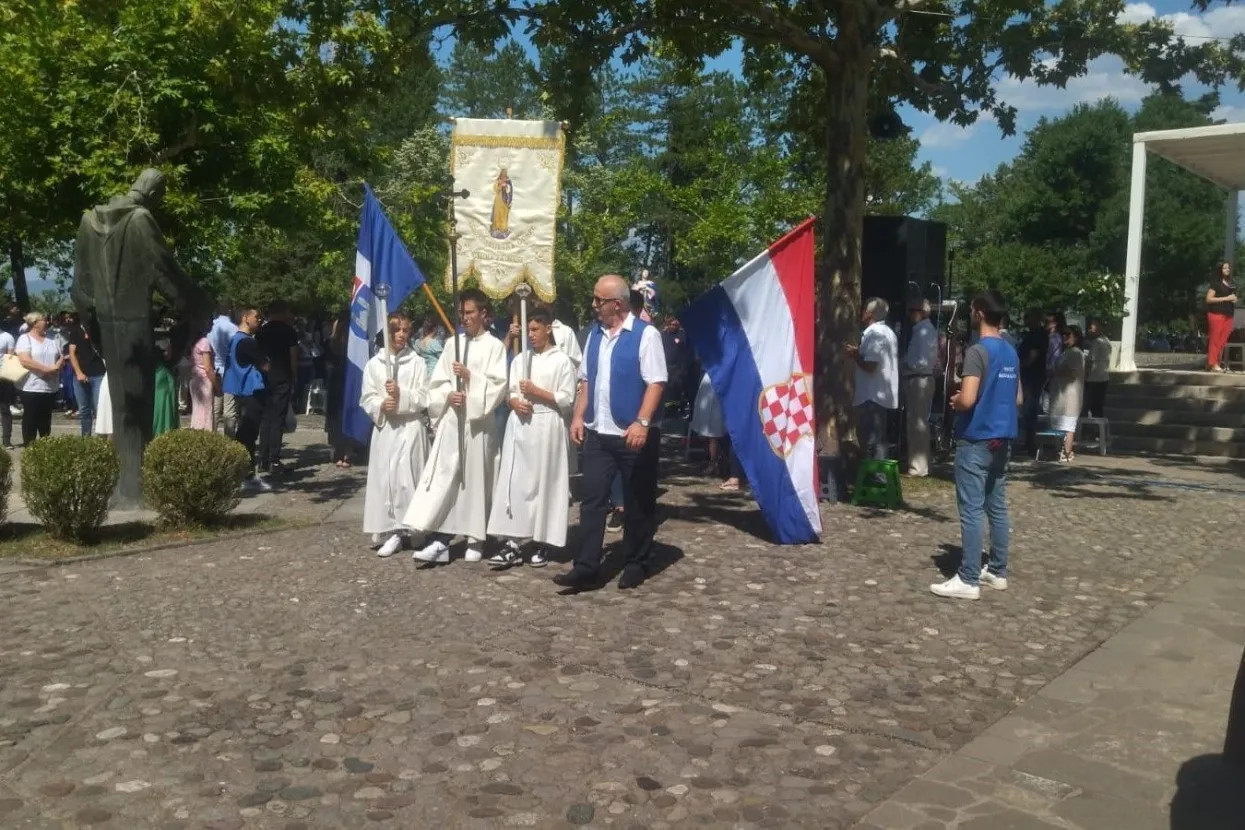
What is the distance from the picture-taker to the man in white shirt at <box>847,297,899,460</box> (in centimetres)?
1179

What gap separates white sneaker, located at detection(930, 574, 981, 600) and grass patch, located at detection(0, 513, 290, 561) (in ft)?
17.4

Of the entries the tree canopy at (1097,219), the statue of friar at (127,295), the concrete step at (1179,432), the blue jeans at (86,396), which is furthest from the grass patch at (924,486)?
the tree canopy at (1097,219)

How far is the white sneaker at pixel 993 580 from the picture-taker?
775 cm

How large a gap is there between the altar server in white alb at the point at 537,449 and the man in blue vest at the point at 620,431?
1.25ft

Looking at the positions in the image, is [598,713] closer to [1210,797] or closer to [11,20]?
[1210,797]

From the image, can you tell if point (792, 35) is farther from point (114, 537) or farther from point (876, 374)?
point (114, 537)

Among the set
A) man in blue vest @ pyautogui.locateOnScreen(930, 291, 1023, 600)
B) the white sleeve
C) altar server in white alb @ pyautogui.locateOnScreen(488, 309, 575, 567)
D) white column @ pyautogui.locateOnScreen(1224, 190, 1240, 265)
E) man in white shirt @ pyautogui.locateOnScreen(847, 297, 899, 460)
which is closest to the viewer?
man in blue vest @ pyautogui.locateOnScreen(930, 291, 1023, 600)

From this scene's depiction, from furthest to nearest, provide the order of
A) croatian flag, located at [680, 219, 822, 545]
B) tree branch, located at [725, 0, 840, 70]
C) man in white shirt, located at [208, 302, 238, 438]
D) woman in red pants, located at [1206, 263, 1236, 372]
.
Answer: woman in red pants, located at [1206, 263, 1236, 372] < man in white shirt, located at [208, 302, 238, 438] < tree branch, located at [725, 0, 840, 70] < croatian flag, located at [680, 219, 822, 545]

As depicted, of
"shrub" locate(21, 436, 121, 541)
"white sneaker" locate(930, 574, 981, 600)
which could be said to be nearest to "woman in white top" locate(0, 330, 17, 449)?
"shrub" locate(21, 436, 121, 541)

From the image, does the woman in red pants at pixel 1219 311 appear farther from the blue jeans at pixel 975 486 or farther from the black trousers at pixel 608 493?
the black trousers at pixel 608 493

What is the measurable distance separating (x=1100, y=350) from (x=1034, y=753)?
14.0m

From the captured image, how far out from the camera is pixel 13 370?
14719 mm

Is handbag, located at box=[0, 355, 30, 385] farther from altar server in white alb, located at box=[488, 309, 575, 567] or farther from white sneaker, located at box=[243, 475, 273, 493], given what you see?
altar server in white alb, located at box=[488, 309, 575, 567]

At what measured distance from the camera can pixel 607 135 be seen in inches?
1881
